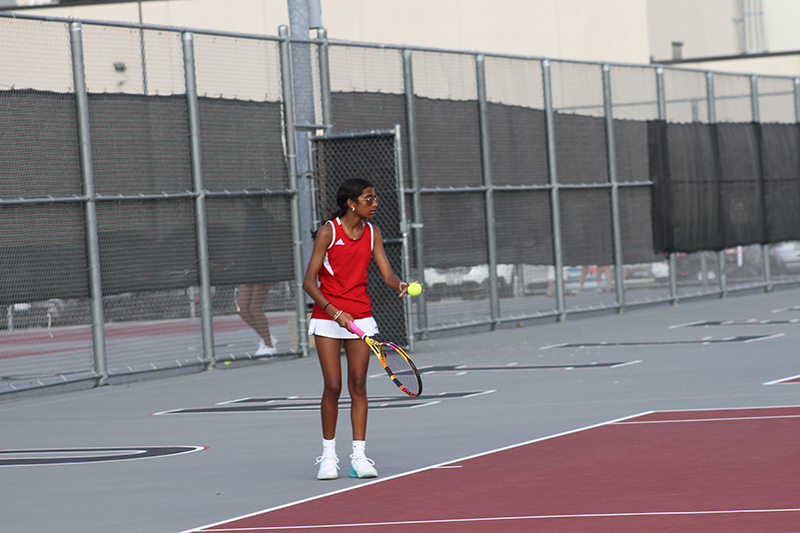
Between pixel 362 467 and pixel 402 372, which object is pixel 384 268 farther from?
pixel 362 467

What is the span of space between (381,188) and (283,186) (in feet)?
3.79

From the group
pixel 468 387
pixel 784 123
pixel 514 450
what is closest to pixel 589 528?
pixel 514 450

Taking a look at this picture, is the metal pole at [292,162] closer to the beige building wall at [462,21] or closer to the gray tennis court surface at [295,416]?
the gray tennis court surface at [295,416]

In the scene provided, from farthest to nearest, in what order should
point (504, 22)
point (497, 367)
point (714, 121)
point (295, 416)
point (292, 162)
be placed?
point (504, 22), point (714, 121), point (292, 162), point (497, 367), point (295, 416)

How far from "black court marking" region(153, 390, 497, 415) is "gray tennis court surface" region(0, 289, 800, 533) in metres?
0.03

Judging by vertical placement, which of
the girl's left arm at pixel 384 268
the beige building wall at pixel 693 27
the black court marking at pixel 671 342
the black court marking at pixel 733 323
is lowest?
the black court marking at pixel 671 342

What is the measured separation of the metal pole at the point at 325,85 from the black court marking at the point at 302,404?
187 inches

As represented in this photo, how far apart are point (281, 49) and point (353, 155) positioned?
1520mm

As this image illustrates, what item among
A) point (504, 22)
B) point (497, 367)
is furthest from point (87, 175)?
point (504, 22)

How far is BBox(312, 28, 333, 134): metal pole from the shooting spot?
14344mm

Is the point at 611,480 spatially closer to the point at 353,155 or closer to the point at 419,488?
the point at 419,488

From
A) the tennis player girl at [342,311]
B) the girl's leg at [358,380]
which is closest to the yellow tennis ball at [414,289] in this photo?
the tennis player girl at [342,311]

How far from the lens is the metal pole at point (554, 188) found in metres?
17.7

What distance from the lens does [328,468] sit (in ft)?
22.3
